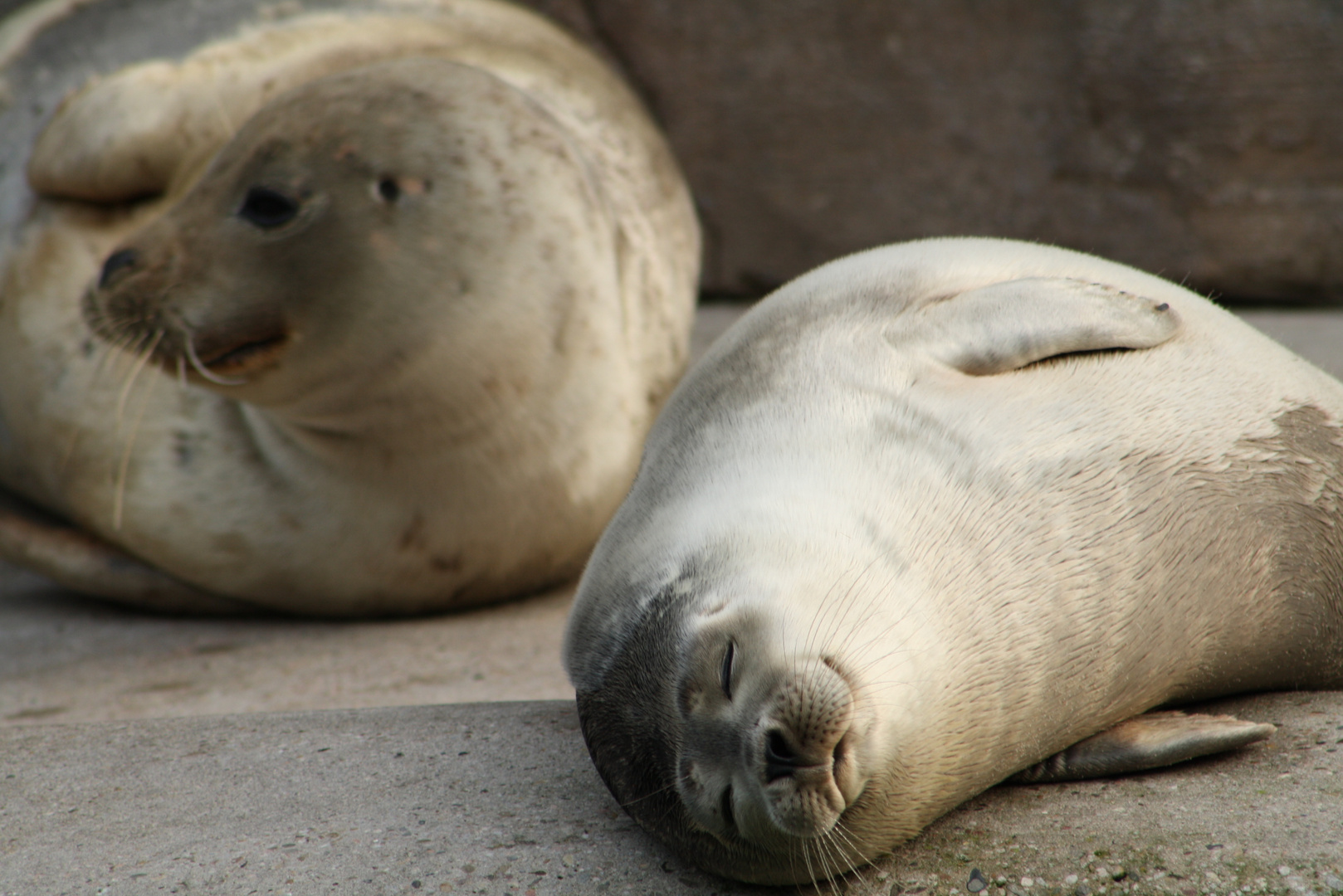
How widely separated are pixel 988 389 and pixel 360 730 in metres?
1.16

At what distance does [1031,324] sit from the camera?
211 centimetres

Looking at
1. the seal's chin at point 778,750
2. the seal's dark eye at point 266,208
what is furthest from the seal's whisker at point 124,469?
the seal's chin at point 778,750

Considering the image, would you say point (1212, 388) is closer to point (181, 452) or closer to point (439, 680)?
point (439, 680)

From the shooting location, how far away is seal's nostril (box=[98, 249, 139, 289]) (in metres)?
3.20

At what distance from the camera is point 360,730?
236 centimetres

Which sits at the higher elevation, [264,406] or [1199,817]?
[1199,817]

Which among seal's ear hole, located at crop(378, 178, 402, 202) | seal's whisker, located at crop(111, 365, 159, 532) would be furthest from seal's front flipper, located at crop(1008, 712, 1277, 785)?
seal's whisker, located at crop(111, 365, 159, 532)

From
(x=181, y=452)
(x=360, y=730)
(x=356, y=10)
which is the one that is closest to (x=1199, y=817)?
(x=360, y=730)

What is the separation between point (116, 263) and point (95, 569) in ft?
3.14

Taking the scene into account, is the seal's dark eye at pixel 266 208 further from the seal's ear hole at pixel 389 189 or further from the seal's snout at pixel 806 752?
the seal's snout at pixel 806 752

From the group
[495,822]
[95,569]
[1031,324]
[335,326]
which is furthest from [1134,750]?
[95,569]

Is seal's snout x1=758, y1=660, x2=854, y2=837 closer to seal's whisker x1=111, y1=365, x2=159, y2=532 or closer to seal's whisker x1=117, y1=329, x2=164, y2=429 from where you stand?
seal's whisker x1=117, y1=329, x2=164, y2=429

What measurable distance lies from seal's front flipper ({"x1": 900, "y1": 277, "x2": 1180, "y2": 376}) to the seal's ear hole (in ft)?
4.37

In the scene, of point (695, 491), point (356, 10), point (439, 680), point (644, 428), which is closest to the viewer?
point (695, 491)
